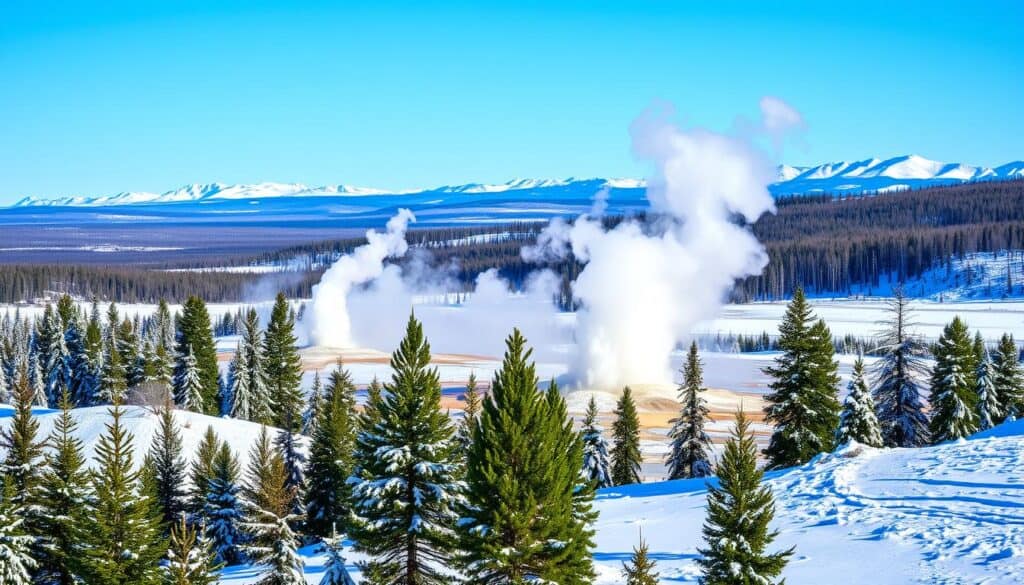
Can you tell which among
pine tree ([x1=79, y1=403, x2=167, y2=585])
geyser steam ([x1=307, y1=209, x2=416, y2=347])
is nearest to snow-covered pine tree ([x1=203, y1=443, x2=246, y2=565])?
pine tree ([x1=79, y1=403, x2=167, y2=585])

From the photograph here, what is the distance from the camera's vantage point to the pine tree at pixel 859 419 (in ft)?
134

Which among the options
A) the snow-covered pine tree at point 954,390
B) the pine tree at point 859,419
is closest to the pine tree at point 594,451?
the pine tree at point 859,419

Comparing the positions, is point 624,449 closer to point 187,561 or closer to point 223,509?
point 223,509

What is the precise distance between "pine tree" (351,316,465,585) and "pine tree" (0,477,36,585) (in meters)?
10.2

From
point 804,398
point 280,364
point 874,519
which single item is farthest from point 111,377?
point 874,519

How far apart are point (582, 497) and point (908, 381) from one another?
93.2 ft

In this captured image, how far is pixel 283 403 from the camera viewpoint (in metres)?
67.5

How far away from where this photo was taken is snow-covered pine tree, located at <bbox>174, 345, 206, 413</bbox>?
67.0 meters

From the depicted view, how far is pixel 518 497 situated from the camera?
1933cm

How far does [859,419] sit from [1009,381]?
16033mm

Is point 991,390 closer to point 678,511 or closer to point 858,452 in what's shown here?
point 858,452

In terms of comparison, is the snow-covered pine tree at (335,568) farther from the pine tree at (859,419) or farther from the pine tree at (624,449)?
the pine tree at (624,449)

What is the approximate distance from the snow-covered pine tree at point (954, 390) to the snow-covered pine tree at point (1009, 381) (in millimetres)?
3806


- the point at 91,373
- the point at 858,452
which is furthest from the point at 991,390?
the point at 91,373
